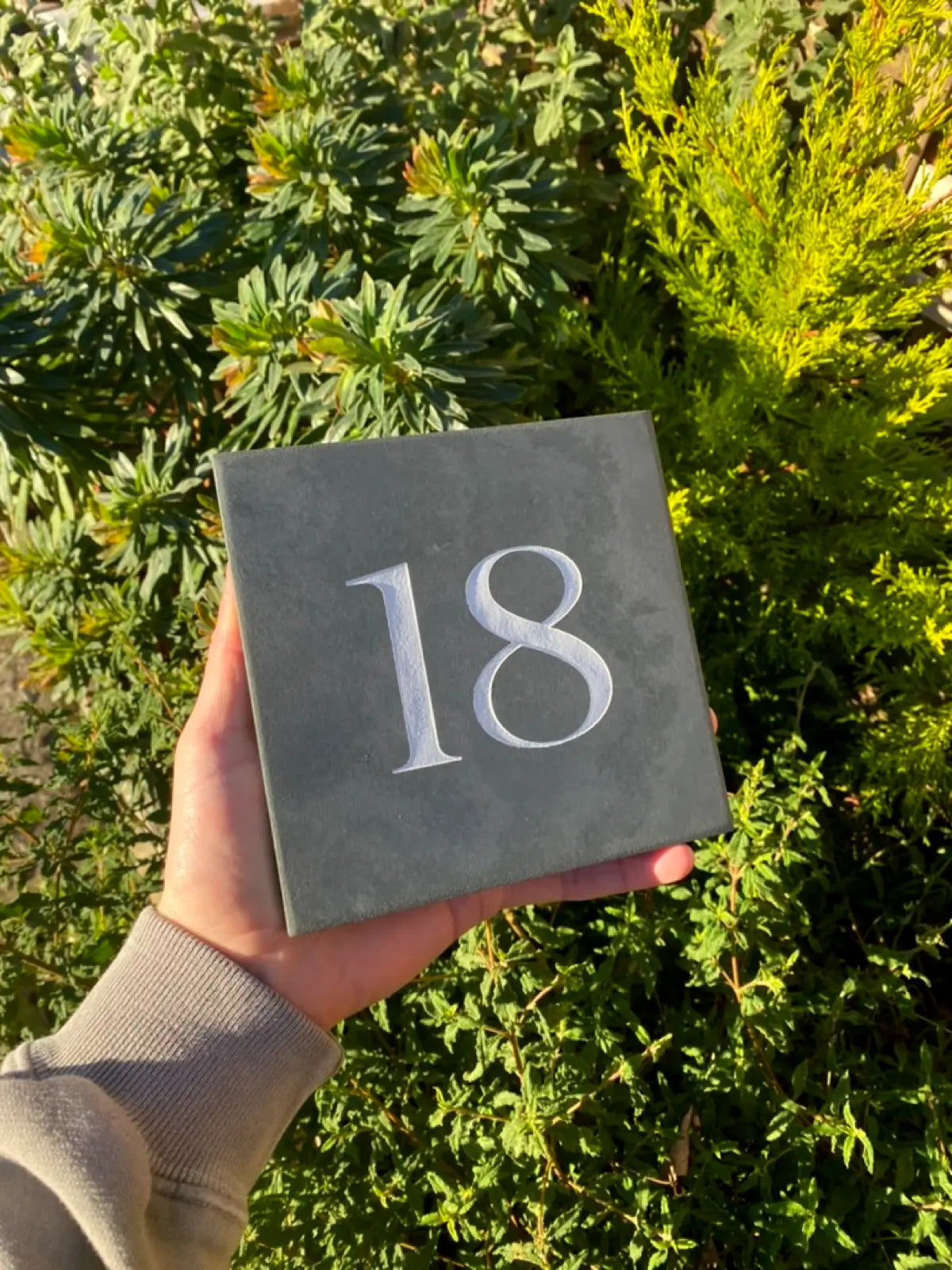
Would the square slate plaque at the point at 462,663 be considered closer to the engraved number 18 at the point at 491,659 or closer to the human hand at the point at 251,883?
the engraved number 18 at the point at 491,659

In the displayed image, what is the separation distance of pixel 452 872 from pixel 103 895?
0.95m

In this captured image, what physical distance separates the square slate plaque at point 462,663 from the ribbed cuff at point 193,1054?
0.28 meters

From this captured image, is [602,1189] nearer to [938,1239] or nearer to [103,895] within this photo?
[938,1239]

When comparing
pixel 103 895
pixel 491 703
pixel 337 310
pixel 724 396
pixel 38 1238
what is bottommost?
pixel 38 1238

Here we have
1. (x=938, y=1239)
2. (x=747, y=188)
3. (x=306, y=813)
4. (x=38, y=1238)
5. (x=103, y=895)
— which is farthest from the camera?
(x=103, y=895)

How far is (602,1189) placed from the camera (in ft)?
4.50

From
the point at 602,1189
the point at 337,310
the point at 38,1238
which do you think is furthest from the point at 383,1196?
the point at 337,310

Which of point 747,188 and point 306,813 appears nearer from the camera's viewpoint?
point 306,813

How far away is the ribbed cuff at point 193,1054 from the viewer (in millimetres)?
1160

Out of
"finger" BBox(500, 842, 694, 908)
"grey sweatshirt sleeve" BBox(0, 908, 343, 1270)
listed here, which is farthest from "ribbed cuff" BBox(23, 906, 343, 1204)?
"finger" BBox(500, 842, 694, 908)

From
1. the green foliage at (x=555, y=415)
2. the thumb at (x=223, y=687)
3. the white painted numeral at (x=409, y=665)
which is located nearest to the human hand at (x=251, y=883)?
the thumb at (x=223, y=687)

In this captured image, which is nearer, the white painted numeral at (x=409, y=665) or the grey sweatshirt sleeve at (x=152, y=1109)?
the grey sweatshirt sleeve at (x=152, y=1109)

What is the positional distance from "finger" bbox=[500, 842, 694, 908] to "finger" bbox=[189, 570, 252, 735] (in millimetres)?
520

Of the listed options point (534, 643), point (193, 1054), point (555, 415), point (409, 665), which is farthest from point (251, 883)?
point (555, 415)
